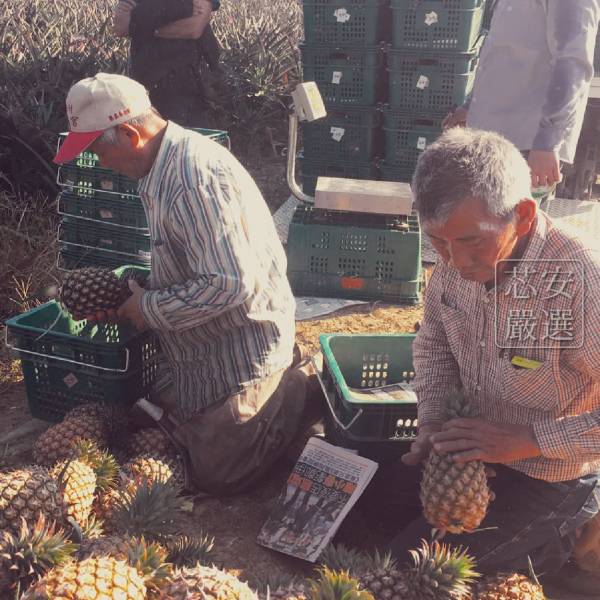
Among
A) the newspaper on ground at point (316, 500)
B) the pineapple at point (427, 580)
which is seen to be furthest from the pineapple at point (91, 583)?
the newspaper on ground at point (316, 500)

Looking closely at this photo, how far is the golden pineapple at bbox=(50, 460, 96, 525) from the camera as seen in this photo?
9.46 ft

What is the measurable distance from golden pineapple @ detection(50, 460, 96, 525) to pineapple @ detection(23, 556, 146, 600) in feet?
2.48

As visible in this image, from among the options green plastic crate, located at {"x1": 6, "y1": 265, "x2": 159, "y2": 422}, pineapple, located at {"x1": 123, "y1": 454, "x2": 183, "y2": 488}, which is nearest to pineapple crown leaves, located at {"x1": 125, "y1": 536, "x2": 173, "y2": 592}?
pineapple, located at {"x1": 123, "y1": 454, "x2": 183, "y2": 488}

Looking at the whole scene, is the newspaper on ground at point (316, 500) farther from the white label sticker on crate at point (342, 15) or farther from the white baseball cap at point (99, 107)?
the white label sticker on crate at point (342, 15)

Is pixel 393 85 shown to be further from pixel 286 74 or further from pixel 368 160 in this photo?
pixel 286 74

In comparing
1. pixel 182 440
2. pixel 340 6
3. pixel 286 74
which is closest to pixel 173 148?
pixel 182 440

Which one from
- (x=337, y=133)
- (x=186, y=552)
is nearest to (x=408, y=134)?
(x=337, y=133)

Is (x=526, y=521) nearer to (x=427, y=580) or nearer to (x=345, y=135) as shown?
(x=427, y=580)

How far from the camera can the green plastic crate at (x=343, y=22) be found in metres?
7.71

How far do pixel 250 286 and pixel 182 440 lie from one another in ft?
3.14

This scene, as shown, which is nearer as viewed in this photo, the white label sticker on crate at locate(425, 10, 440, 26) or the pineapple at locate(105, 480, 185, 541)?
the pineapple at locate(105, 480, 185, 541)

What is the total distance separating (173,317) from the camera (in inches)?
147

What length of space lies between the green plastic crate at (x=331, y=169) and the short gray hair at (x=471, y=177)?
5.93m

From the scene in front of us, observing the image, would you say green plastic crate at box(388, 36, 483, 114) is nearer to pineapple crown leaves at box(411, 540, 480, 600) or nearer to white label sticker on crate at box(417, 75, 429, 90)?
white label sticker on crate at box(417, 75, 429, 90)
